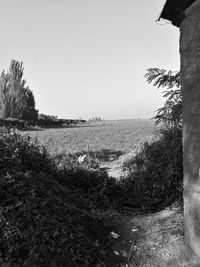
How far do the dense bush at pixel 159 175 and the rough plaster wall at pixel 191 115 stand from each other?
1.69m

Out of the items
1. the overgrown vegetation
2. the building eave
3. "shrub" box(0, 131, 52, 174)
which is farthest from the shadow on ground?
the building eave

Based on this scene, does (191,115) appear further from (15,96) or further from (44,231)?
(15,96)

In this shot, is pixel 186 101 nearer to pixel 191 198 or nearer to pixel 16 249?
pixel 191 198

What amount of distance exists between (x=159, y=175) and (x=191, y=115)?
2.59 m

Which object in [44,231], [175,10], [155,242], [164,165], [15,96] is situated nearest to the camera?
[44,231]

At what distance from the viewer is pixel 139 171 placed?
604 centimetres

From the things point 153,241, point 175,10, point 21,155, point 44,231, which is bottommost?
point 153,241

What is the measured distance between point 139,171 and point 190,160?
292cm

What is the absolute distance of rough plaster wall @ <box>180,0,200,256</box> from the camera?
9.99 ft

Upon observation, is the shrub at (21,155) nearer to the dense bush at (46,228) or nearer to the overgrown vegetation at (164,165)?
the dense bush at (46,228)

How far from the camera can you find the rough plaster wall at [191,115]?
9.99ft

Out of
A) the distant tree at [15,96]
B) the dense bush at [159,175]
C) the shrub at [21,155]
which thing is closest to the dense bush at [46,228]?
the shrub at [21,155]

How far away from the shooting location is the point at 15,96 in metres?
25.3

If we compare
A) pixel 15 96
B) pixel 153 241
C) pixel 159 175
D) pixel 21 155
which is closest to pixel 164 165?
pixel 159 175
